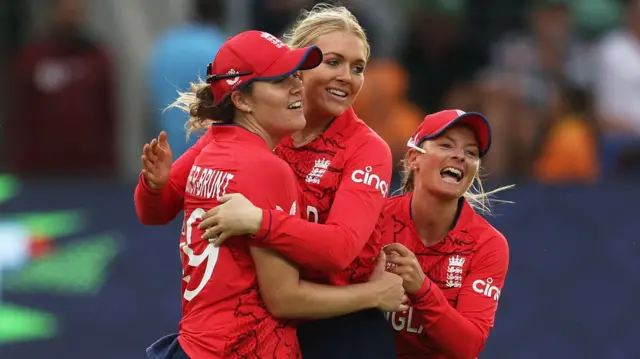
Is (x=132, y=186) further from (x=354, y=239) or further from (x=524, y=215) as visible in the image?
(x=354, y=239)

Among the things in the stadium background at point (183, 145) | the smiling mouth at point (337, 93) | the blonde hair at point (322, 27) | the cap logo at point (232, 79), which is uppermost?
the blonde hair at point (322, 27)

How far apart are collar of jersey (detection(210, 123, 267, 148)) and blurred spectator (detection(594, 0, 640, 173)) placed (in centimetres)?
450

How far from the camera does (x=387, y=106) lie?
813 centimetres

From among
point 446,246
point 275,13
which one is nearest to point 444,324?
point 446,246

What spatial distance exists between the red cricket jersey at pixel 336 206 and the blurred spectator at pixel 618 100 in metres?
4.06

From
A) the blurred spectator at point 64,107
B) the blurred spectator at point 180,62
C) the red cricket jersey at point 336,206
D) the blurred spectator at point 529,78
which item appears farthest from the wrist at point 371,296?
the blurred spectator at point 64,107

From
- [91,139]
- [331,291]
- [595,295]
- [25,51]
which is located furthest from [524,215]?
[331,291]

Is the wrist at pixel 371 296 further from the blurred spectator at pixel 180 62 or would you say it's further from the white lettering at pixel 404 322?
the blurred spectator at pixel 180 62

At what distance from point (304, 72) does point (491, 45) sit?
432cm

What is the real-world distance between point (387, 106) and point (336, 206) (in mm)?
3944

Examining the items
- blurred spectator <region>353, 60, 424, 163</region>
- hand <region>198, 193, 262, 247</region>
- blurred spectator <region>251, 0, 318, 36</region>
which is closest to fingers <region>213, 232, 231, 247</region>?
hand <region>198, 193, 262, 247</region>

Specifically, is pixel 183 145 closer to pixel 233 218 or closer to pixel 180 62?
pixel 180 62

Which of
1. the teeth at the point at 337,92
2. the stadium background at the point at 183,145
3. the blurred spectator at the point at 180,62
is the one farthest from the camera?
the stadium background at the point at 183,145

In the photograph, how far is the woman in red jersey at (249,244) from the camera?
4.13 metres
